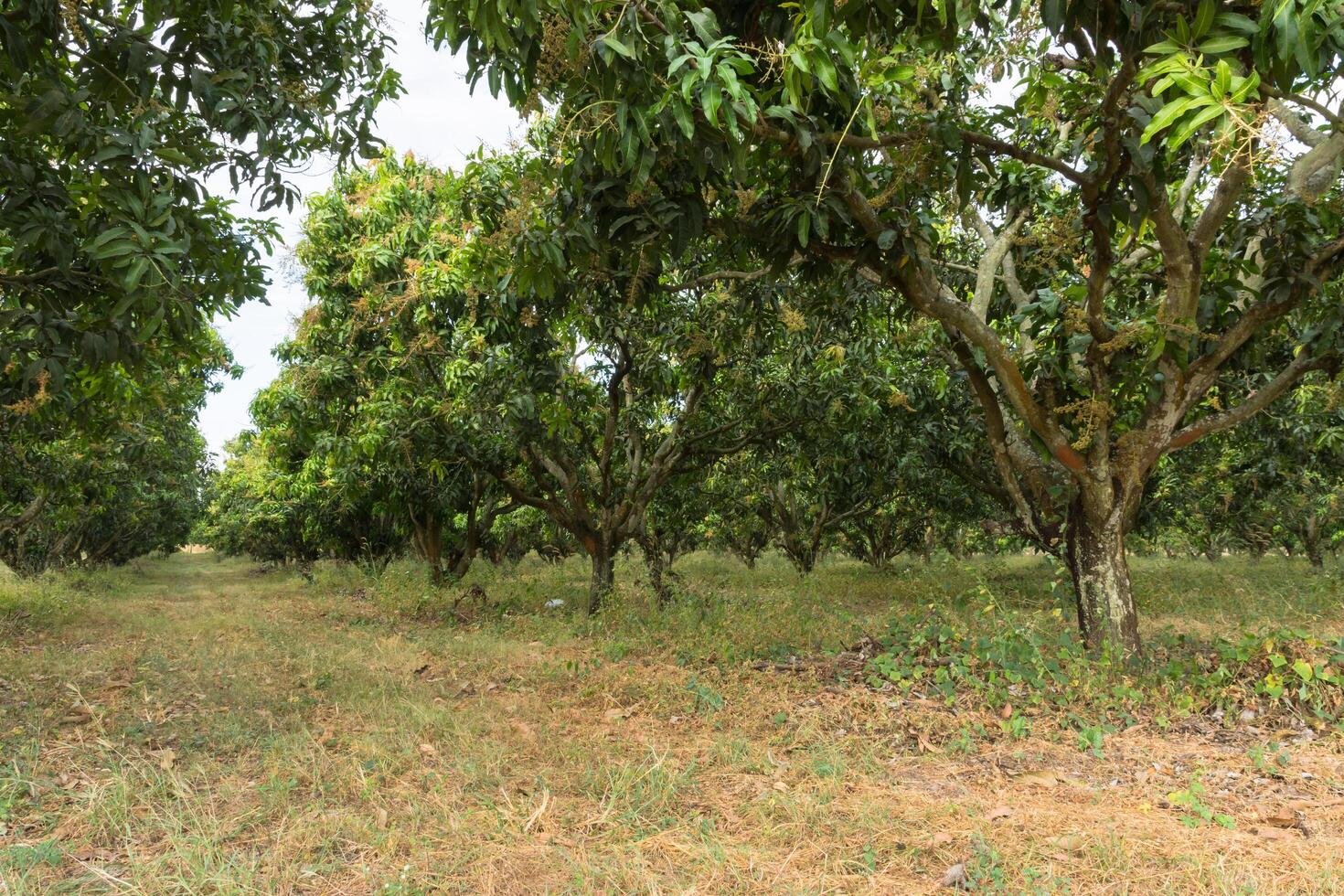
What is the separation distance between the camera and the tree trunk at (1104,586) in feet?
20.5

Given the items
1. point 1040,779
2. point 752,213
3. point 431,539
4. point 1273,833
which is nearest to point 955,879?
point 1040,779

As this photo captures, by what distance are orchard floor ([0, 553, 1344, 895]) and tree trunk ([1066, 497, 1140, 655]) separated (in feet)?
3.46

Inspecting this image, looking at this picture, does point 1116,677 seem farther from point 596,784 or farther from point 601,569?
point 601,569

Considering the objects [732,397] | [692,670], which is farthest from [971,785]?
[732,397]

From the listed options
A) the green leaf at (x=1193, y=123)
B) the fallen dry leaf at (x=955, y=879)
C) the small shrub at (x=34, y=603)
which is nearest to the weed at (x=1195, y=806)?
the fallen dry leaf at (x=955, y=879)

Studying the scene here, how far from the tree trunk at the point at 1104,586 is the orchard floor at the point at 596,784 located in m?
1.05

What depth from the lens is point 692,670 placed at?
7270 millimetres

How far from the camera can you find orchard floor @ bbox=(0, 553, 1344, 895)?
3.36 metres

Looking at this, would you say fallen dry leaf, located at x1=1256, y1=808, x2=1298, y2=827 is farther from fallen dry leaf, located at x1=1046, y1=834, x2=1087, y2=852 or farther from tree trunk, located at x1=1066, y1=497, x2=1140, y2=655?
tree trunk, located at x1=1066, y1=497, x2=1140, y2=655

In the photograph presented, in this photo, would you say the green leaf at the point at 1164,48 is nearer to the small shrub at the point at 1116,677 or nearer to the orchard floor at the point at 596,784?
the orchard floor at the point at 596,784

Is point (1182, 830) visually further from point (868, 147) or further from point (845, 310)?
point (845, 310)

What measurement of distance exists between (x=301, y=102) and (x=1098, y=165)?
18.2ft

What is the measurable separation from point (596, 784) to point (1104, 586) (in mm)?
4418

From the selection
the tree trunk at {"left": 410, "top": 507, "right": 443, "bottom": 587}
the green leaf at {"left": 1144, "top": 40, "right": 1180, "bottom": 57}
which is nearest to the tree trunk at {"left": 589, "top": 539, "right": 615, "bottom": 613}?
the tree trunk at {"left": 410, "top": 507, "right": 443, "bottom": 587}
